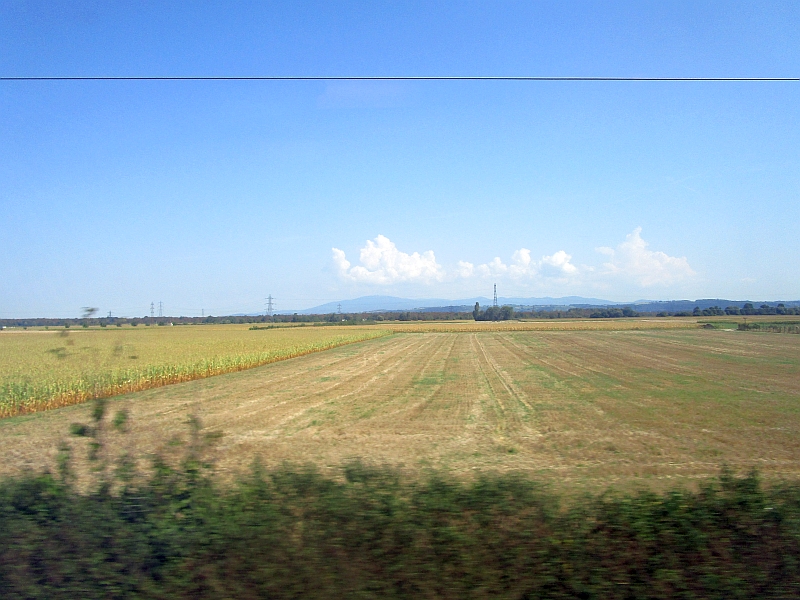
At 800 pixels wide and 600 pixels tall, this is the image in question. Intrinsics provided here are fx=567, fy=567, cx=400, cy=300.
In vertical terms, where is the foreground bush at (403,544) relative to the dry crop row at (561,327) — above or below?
above

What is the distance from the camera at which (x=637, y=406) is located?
16.5 m

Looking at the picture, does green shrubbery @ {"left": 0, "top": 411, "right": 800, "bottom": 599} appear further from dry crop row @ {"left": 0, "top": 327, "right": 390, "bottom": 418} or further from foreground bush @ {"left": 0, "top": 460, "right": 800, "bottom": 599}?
dry crop row @ {"left": 0, "top": 327, "right": 390, "bottom": 418}

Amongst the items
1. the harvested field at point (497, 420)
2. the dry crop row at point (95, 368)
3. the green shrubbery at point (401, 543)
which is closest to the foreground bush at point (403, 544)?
the green shrubbery at point (401, 543)

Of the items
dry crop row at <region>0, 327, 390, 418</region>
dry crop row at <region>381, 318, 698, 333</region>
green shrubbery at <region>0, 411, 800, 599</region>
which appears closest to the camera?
green shrubbery at <region>0, 411, 800, 599</region>

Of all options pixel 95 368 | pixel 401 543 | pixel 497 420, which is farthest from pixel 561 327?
pixel 401 543

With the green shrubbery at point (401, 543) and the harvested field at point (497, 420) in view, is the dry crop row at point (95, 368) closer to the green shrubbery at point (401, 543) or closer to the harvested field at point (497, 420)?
the harvested field at point (497, 420)

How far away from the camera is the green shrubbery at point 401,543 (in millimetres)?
3879

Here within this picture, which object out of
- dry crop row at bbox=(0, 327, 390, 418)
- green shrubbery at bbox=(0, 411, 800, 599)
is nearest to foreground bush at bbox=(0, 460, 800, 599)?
green shrubbery at bbox=(0, 411, 800, 599)

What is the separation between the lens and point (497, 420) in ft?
48.3

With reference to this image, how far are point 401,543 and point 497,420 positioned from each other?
11029 millimetres

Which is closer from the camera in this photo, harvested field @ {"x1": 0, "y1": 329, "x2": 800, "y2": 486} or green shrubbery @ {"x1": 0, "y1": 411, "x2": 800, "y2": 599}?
green shrubbery @ {"x1": 0, "y1": 411, "x2": 800, "y2": 599}

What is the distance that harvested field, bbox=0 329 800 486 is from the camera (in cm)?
1007

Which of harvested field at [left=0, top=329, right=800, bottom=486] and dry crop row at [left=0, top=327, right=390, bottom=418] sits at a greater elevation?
dry crop row at [left=0, top=327, right=390, bottom=418]

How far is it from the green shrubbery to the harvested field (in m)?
1.27
